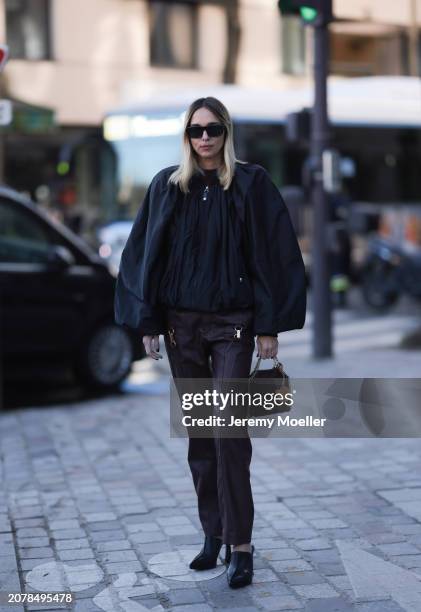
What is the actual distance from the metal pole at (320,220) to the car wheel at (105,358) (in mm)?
2042

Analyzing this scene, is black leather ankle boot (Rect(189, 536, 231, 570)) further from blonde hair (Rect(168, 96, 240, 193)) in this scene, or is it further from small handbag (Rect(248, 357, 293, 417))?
blonde hair (Rect(168, 96, 240, 193))

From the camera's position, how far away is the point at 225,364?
454 centimetres

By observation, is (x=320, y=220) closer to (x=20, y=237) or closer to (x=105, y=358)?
(x=105, y=358)

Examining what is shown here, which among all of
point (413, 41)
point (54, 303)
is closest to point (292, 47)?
point (413, 41)

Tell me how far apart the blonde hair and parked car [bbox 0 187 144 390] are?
464 centimetres

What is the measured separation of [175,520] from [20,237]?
13.5 feet

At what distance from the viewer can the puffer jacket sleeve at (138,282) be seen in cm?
459

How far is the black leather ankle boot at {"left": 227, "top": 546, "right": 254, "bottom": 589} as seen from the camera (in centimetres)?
452

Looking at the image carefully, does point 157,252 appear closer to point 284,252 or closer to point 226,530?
point 284,252

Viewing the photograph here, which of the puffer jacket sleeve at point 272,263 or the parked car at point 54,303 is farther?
the parked car at point 54,303

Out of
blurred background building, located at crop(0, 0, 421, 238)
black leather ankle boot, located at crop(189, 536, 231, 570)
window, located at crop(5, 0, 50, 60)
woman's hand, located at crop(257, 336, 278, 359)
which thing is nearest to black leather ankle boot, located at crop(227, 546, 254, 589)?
black leather ankle boot, located at crop(189, 536, 231, 570)

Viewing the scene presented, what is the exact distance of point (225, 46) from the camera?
A: 2952cm

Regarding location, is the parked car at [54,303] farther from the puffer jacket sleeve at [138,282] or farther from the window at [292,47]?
the window at [292,47]

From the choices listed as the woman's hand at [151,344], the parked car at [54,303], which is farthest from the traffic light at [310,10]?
the woman's hand at [151,344]
